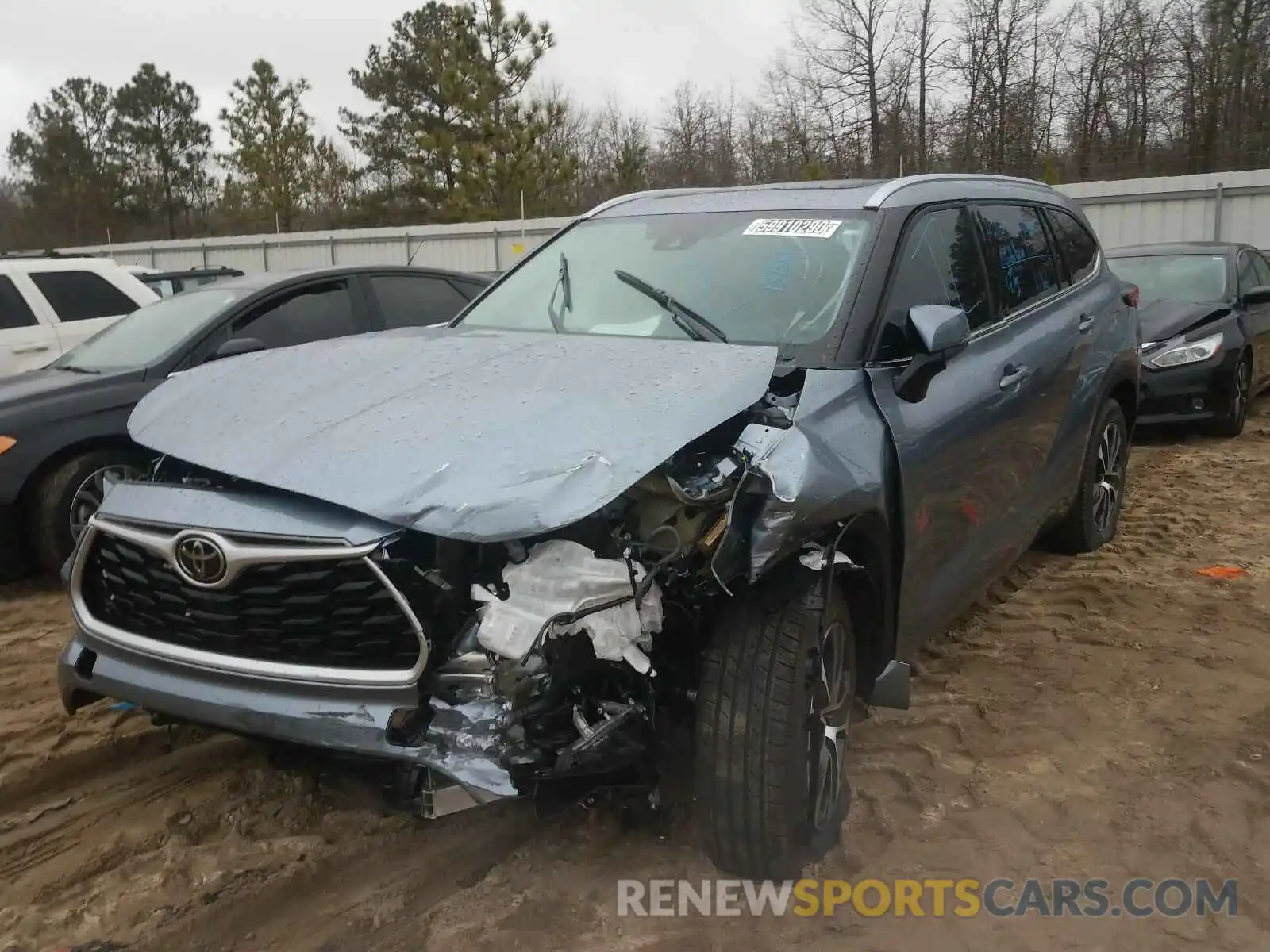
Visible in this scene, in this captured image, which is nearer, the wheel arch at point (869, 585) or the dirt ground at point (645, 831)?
the dirt ground at point (645, 831)

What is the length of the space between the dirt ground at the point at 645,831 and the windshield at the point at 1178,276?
18.4 ft

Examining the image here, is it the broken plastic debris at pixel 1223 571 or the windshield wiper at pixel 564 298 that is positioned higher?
the windshield wiper at pixel 564 298

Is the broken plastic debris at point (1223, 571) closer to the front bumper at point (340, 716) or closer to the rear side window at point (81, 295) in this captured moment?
the front bumper at point (340, 716)

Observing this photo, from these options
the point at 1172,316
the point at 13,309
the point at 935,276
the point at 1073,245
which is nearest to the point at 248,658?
the point at 935,276

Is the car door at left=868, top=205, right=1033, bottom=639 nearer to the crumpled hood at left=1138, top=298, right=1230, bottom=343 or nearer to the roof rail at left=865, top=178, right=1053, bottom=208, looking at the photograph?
the roof rail at left=865, top=178, right=1053, bottom=208

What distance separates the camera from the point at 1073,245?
4840mm

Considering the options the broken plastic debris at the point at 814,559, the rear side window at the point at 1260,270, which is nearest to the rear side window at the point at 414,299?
the broken plastic debris at the point at 814,559

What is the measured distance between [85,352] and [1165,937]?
608cm

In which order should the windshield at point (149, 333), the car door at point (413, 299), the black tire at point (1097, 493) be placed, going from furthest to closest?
1. the car door at point (413, 299)
2. the windshield at point (149, 333)
3. the black tire at point (1097, 493)

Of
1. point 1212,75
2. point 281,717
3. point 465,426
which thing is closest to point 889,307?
point 465,426

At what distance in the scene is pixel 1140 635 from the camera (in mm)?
4301

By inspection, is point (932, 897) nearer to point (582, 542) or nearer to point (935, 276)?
point (582, 542)

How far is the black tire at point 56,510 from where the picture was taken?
16.5ft

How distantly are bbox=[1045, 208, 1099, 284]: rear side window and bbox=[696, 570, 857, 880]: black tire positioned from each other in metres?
2.96
